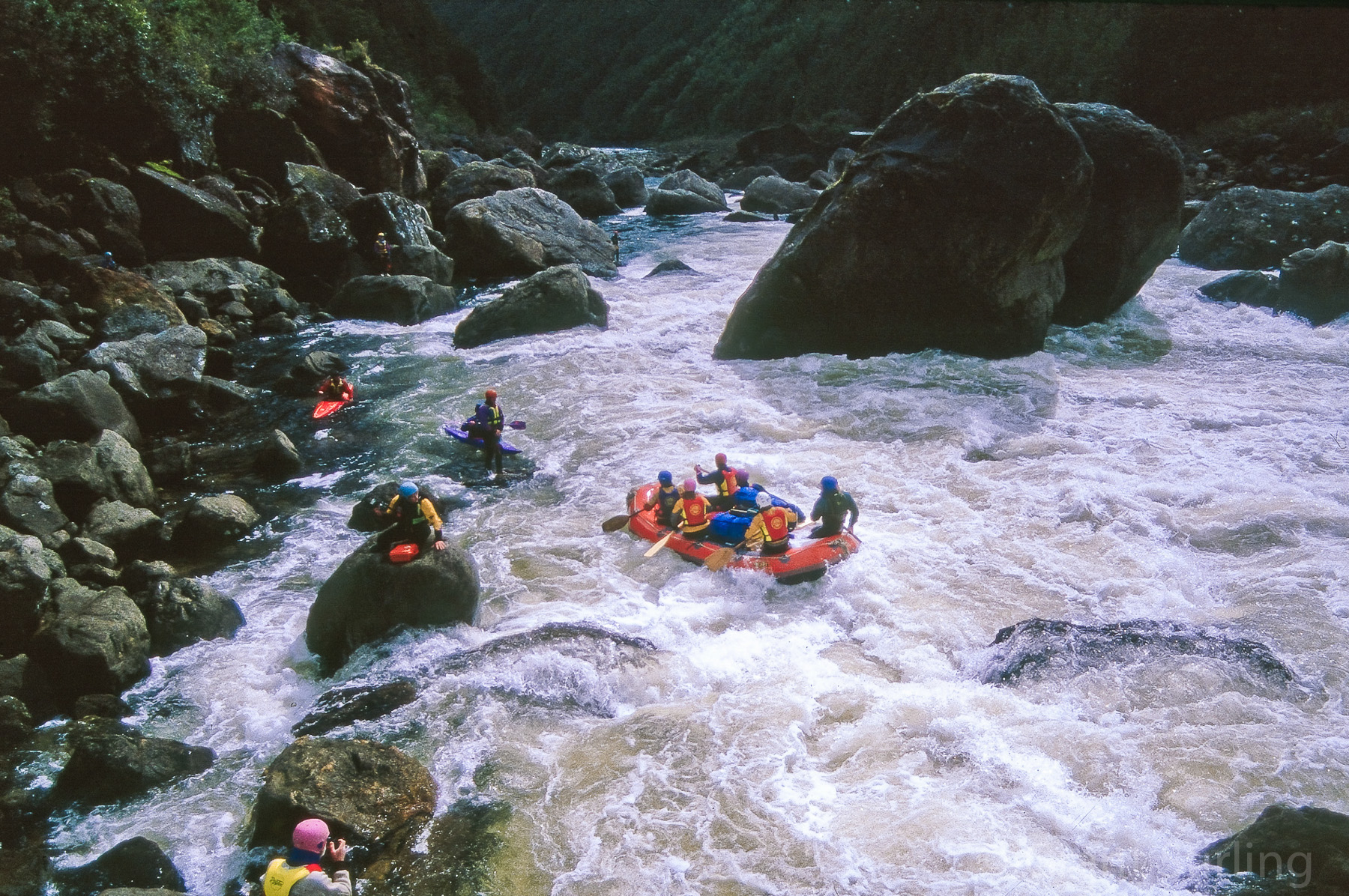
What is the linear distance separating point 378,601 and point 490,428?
12.4 feet

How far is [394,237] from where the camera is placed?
18.7 meters

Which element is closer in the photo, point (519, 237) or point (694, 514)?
point (694, 514)

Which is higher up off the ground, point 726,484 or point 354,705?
point 726,484

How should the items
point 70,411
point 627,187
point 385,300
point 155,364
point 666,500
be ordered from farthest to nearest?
point 627,187
point 385,300
point 155,364
point 70,411
point 666,500

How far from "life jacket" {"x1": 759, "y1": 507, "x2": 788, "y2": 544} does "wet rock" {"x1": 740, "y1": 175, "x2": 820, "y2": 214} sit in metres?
22.8

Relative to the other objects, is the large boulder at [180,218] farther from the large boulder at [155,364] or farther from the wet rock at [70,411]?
the wet rock at [70,411]

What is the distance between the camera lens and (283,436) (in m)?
11.0

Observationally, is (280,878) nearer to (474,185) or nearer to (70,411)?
(70,411)

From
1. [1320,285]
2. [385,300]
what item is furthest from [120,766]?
[1320,285]

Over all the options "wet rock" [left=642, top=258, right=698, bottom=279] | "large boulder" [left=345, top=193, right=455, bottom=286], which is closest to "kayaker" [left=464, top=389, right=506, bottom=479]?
"large boulder" [left=345, top=193, right=455, bottom=286]

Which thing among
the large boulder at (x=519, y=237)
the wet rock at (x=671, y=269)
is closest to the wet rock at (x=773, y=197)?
the wet rock at (x=671, y=269)

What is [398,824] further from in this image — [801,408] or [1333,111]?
[1333,111]

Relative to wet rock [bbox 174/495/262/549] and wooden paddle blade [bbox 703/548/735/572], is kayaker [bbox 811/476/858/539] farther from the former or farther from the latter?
wet rock [bbox 174/495/262/549]

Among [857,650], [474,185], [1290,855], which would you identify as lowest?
[857,650]
